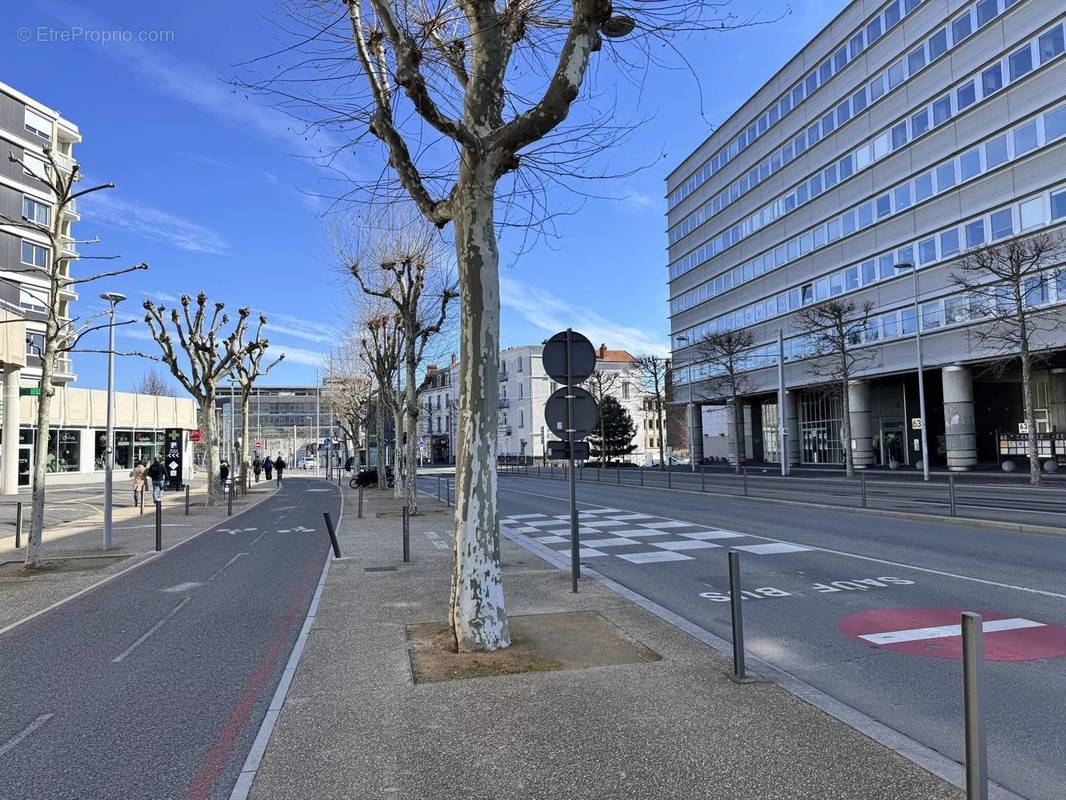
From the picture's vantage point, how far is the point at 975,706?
301cm

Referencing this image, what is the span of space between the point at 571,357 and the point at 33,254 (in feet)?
150

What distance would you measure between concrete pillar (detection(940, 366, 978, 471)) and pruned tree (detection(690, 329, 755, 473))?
10890mm

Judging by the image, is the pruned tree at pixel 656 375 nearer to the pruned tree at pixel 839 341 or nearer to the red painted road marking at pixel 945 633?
the pruned tree at pixel 839 341

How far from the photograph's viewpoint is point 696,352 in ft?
196

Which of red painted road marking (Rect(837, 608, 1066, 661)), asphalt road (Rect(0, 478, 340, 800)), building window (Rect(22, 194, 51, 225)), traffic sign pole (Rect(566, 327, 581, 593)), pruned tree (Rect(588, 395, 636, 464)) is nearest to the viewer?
asphalt road (Rect(0, 478, 340, 800))

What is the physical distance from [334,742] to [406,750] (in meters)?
0.48

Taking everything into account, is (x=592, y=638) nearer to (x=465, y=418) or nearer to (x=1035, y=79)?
(x=465, y=418)

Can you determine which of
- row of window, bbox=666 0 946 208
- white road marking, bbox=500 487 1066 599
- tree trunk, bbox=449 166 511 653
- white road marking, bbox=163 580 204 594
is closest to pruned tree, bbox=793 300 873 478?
row of window, bbox=666 0 946 208

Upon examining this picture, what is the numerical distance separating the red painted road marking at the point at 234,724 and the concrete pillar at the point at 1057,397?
142 feet

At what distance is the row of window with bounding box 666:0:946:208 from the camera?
37625 mm

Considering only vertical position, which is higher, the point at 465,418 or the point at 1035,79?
the point at 1035,79

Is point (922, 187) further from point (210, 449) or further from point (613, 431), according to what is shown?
point (613, 431)

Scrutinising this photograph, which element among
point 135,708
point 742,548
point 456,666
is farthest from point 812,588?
point 135,708

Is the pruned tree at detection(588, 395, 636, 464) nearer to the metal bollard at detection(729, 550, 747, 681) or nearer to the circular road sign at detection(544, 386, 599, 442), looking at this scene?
the circular road sign at detection(544, 386, 599, 442)
